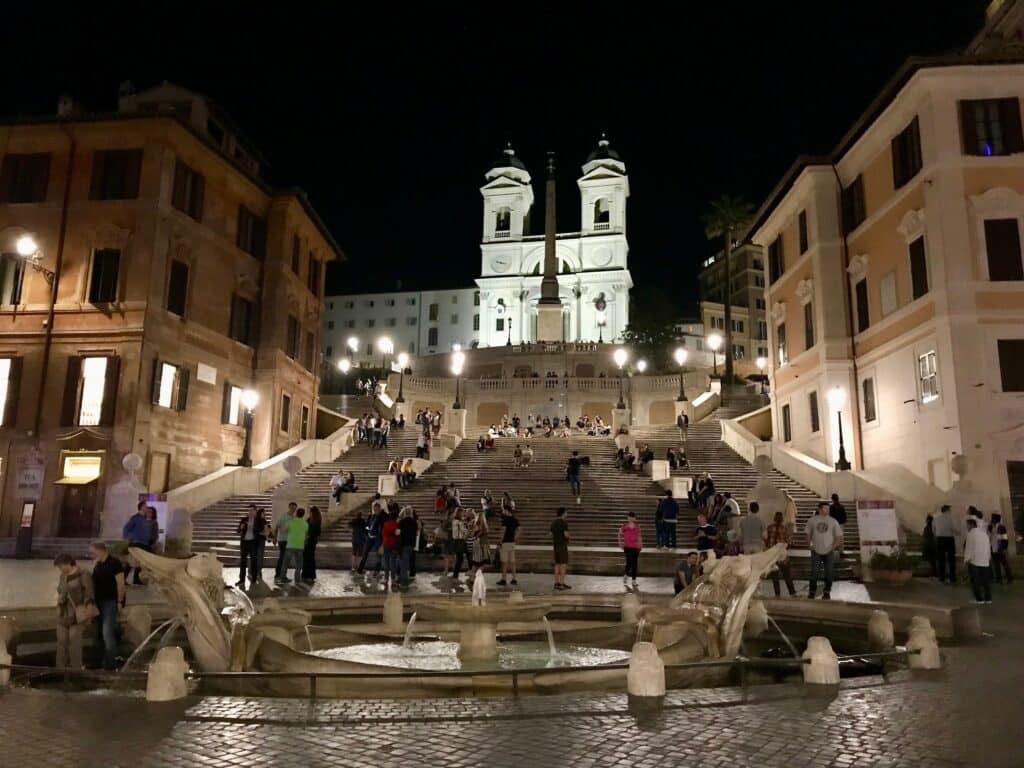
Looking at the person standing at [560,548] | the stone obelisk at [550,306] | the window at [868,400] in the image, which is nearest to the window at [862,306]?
the window at [868,400]

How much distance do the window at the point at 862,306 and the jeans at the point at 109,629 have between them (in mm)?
25690

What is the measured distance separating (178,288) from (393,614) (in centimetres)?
2136

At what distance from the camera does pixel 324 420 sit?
131 ft

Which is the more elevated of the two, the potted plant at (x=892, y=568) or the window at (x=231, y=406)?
the window at (x=231, y=406)

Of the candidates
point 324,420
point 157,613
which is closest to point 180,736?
point 157,613

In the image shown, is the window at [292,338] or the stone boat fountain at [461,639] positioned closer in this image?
the stone boat fountain at [461,639]

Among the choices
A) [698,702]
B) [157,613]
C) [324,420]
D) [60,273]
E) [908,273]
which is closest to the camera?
[698,702]

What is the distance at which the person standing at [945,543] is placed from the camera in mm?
16266

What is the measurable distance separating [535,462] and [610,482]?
414 cm

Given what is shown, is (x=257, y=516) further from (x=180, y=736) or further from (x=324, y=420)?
(x=324, y=420)

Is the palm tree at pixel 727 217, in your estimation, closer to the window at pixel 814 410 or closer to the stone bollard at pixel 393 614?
the window at pixel 814 410

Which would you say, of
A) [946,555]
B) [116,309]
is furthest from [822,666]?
[116,309]

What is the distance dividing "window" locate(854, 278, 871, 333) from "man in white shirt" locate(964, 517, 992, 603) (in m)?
15.7

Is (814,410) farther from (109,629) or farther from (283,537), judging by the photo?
(109,629)
